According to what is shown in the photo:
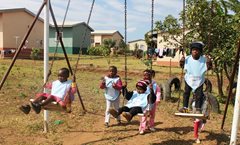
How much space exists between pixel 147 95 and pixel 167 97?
18.2 ft

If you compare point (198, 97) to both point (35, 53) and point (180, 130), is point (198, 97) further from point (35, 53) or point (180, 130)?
point (35, 53)

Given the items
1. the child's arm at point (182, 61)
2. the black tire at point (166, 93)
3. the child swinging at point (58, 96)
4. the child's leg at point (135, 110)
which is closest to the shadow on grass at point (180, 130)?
the child's leg at point (135, 110)

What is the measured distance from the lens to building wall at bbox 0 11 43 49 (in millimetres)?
34906

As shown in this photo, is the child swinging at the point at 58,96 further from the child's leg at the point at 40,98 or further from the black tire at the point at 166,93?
the black tire at the point at 166,93

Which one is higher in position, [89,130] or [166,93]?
[166,93]

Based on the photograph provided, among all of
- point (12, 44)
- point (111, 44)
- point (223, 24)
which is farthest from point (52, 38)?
point (223, 24)

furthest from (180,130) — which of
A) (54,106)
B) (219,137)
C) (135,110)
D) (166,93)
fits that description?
(166,93)

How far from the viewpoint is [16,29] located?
36.3 metres

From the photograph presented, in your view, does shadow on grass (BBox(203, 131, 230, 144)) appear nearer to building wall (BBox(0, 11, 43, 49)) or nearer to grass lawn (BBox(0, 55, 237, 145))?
grass lawn (BBox(0, 55, 237, 145))

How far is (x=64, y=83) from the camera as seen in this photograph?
7.20 m

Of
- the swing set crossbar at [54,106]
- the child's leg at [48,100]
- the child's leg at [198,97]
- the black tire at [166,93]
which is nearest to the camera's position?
the swing set crossbar at [54,106]

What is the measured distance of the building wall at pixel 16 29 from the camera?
34.9m

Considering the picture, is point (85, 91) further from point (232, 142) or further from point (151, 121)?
point (232, 142)

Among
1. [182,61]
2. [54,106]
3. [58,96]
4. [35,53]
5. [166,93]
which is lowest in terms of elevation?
[166,93]
